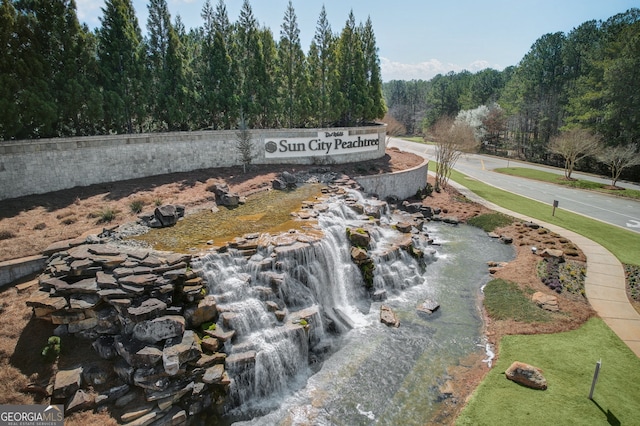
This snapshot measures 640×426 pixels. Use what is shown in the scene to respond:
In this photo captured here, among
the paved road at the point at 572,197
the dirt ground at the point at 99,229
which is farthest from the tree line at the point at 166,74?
the paved road at the point at 572,197

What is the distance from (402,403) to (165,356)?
22.2 ft

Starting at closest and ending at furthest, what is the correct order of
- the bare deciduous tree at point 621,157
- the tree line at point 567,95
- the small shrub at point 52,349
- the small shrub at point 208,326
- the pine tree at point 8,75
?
the small shrub at point 52,349 → the small shrub at point 208,326 → the pine tree at point 8,75 → the bare deciduous tree at point 621,157 → the tree line at point 567,95

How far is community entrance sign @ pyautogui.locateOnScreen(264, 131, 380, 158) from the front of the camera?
87.4ft

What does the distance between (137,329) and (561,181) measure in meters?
41.9

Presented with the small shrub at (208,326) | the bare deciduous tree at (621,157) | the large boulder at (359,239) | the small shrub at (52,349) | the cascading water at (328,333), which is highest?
the bare deciduous tree at (621,157)

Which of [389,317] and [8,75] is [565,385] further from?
[8,75]

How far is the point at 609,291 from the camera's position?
48.5 ft

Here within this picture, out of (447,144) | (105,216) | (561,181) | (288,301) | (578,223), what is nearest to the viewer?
(288,301)

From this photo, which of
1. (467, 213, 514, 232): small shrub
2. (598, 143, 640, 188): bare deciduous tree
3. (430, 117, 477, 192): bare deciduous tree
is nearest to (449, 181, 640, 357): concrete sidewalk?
(467, 213, 514, 232): small shrub

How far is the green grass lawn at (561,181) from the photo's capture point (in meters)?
31.9

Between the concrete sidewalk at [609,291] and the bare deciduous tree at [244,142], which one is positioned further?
the bare deciduous tree at [244,142]

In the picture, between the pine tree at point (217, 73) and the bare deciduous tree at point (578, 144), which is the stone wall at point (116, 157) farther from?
the bare deciduous tree at point (578, 144)

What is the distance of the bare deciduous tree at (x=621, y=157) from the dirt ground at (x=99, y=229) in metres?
17.9

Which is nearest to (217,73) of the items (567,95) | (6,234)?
(6,234)
